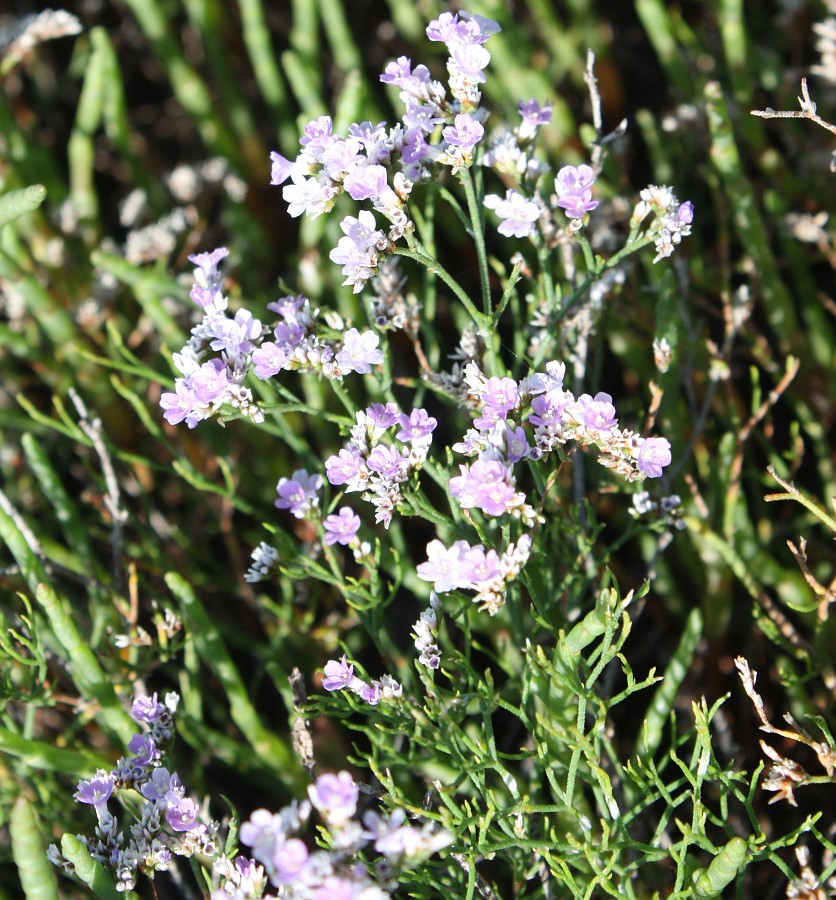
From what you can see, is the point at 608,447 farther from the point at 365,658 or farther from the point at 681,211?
the point at 365,658

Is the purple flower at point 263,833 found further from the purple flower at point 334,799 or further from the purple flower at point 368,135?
the purple flower at point 368,135

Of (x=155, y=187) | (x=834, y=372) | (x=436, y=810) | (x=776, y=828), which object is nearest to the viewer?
(x=436, y=810)

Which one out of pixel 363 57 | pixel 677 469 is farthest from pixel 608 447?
pixel 363 57

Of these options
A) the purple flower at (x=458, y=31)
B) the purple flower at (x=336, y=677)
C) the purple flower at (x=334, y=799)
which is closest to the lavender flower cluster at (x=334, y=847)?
the purple flower at (x=334, y=799)

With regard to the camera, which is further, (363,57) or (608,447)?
(363,57)

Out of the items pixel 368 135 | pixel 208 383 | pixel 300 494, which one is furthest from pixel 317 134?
pixel 300 494

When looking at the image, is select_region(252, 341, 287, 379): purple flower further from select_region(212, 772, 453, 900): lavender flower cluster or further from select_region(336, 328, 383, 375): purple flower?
select_region(212, 772, 453, 900): lavender flower cluster
